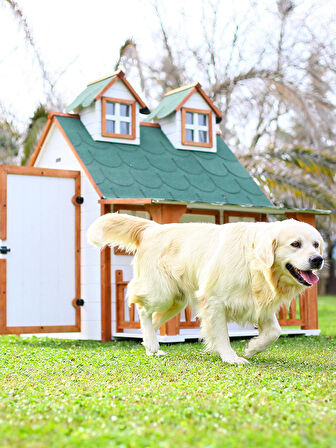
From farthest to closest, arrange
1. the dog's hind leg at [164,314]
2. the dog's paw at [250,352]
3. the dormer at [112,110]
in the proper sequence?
the dormer at [112,110]
the dog's hind leg at [164,314]
the dog's paw at [250,352]

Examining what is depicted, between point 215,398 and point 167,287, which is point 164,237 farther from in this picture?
point 215,398

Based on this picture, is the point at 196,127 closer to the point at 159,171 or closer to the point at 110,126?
the point at 159,171

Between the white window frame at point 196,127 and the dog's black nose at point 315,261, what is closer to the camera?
the dog's black nose at point 315,261

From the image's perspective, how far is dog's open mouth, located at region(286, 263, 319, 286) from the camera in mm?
7539

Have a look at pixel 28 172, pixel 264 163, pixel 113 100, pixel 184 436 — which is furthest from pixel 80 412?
pixel 264 163

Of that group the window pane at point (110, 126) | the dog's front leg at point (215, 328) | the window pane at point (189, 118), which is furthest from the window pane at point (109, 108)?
the dog's front leg at point (215, 328)

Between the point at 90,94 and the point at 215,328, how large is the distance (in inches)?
318

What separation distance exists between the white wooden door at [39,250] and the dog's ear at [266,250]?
6.00 metres

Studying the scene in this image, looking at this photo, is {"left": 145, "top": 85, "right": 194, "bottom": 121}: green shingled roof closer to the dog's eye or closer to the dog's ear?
the dog's ear

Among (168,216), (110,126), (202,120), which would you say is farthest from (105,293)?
(202,120)

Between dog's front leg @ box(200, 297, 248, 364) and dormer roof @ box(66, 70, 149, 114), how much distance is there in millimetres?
7279

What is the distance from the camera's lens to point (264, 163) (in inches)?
725

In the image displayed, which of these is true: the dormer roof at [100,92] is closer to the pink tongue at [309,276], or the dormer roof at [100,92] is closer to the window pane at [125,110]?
the window pane at [125,110]

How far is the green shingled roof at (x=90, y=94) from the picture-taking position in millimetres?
14355
